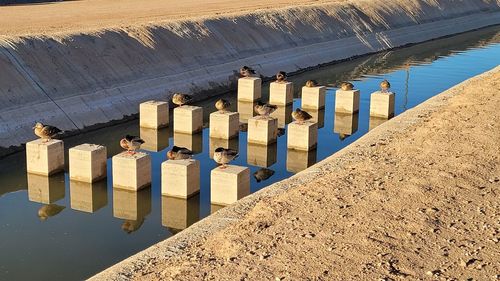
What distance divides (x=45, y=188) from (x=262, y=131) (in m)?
7.35

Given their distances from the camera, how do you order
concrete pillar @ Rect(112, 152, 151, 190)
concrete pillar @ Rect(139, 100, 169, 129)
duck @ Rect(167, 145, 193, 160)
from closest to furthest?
1. duck @ Rect(167, 145, 193, 160)
2. concrete pillar @ Rect(112, 152, 151, 190)
3. concrete pillar @ Rect(139, 100, 169, 129)

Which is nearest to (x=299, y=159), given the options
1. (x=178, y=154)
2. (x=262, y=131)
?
(x=262, y=131)

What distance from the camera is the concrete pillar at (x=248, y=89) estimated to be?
32.4 metres

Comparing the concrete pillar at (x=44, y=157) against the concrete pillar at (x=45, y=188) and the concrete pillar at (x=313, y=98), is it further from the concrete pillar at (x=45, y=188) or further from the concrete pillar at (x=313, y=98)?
the concrete pillar at (x=313, y=98)

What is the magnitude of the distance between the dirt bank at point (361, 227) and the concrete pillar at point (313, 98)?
11332 millimetres

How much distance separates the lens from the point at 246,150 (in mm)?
23906

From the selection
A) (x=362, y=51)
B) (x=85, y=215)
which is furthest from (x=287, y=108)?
(x=362, y=51)

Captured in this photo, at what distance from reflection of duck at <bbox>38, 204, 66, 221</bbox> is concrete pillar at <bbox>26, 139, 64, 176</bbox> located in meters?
2.04

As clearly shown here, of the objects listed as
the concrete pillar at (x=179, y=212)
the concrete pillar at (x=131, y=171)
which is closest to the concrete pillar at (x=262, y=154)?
the concrete pillar at (x=131, y=171)

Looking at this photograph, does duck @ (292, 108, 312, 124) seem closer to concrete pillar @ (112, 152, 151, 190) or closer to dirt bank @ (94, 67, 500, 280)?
dirt bank @ (94, 67, 500, 280)

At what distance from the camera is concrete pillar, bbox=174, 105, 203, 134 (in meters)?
25.8

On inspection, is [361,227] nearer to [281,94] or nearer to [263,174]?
[263,174]

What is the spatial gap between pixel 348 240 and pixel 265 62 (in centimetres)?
2832

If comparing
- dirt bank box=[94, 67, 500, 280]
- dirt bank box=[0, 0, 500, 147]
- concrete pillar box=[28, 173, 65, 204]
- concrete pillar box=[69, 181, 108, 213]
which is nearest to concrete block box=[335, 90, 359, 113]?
dirt bank box=[0, 0, 500, 147]
